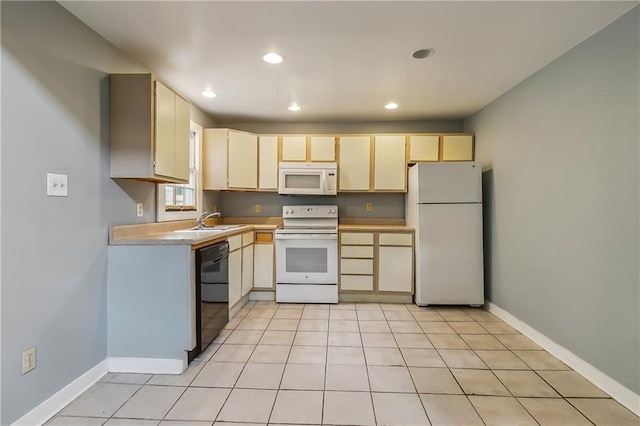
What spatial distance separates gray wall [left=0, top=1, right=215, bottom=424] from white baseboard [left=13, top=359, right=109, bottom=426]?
0.03m

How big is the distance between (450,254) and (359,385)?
1.98 metres

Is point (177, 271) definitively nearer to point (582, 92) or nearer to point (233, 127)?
point (233, 127)

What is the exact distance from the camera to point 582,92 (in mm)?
2119

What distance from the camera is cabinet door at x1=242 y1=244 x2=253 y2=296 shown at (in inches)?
133

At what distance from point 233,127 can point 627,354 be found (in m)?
4.38

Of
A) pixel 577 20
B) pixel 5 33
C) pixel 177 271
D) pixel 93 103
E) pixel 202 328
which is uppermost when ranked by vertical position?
pixel 577 20

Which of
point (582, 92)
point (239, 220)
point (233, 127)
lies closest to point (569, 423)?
point (582, 92)

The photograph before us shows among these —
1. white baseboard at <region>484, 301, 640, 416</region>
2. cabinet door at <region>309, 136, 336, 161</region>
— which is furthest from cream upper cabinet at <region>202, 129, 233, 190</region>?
white baseboard at <region>484, 301, 640, 416</region>

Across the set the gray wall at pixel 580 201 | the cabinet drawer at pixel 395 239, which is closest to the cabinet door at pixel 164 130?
the cabinet drawer at pixel 395 239

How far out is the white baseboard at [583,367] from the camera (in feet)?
5.69

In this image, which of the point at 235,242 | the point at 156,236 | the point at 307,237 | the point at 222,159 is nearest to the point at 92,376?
the point at 156,236

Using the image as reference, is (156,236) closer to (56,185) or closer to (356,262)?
(56,185)

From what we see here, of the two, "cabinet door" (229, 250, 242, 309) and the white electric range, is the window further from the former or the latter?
the white electric range

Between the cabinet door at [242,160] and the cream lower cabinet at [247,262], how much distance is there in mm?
654
